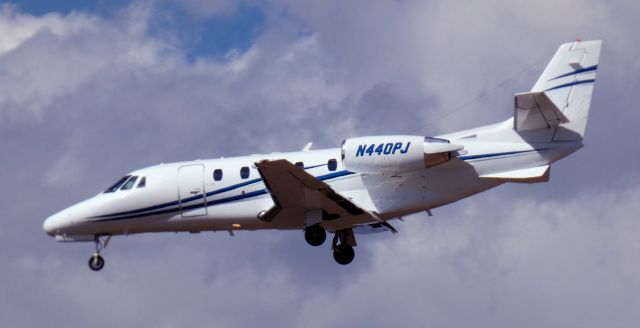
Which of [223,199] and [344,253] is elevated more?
[223,199]

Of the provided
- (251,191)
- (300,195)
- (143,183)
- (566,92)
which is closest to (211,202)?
(251,191)

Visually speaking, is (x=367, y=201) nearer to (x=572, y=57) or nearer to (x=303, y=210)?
(x=303, y=210)

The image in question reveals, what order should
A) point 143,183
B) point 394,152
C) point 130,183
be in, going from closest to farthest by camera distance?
point 394,152
point 143,183
point 130,183

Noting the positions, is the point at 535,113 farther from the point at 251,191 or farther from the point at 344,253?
the point at 251,191

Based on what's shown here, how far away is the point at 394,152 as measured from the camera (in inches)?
1690

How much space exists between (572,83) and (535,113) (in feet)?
5.27

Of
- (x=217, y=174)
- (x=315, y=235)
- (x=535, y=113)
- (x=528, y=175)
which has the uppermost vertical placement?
(x=217, y=174)

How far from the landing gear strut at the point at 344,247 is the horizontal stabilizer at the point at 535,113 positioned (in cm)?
651

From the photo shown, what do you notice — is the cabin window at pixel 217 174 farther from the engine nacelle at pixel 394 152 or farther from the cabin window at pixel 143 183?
the engine nacelle at pixel 394 152

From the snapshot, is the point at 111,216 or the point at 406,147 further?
the point at 111,216

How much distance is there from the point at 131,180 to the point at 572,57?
12.7 m

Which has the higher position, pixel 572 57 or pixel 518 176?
pixel 572 57

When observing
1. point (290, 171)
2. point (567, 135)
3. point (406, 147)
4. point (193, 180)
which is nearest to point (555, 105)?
point (567, 135)

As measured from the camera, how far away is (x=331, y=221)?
45375 millimetres
